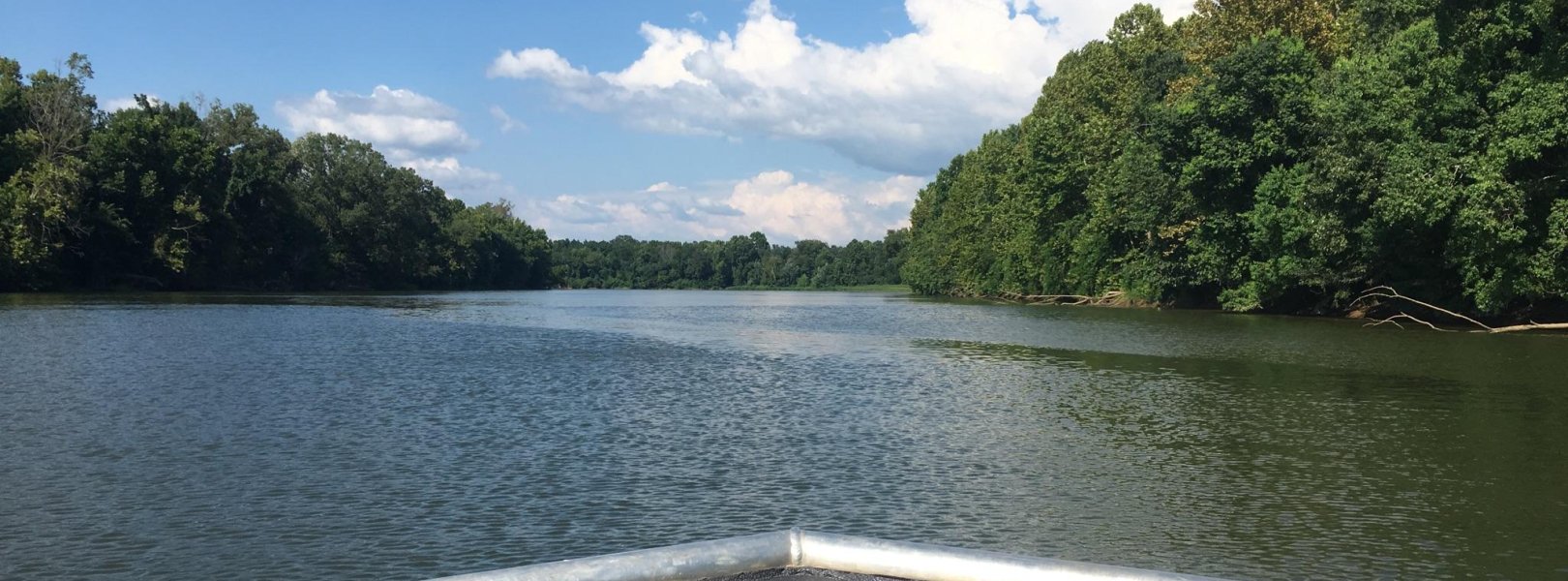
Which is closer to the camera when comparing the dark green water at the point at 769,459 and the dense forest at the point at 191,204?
the dark green water at the point at 769,459

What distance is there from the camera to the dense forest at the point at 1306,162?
34.8m

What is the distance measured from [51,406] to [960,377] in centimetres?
1752

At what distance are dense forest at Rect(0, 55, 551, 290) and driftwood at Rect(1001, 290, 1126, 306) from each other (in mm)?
66302

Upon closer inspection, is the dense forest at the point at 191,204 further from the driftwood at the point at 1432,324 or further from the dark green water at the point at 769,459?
the driftwood at the point at 1432,324

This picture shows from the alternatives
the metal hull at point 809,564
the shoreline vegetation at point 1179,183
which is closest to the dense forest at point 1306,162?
the shoreline vegetation at point 1179,183

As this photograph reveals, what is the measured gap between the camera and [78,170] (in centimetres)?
8156

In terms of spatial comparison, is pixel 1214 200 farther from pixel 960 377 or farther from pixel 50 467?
pixel 50 467

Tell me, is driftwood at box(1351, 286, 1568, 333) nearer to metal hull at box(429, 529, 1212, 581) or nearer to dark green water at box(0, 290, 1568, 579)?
dark green water at box(0, 290, 1568, 579)

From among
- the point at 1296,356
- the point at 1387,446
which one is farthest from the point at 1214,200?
the point at 1387,446

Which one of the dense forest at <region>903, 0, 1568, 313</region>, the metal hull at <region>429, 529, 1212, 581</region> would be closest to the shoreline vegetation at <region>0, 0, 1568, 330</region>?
the dense forest at <region>903, 0, 1568, 313</region>

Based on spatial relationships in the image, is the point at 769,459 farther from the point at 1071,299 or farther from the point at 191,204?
the point at 191,204

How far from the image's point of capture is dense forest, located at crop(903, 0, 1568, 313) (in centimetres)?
3481

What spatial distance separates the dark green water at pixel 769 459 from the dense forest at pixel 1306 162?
23.5ft

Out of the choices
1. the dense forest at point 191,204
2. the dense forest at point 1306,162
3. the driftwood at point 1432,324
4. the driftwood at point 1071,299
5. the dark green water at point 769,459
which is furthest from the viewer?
the dense forest at point 191,204
